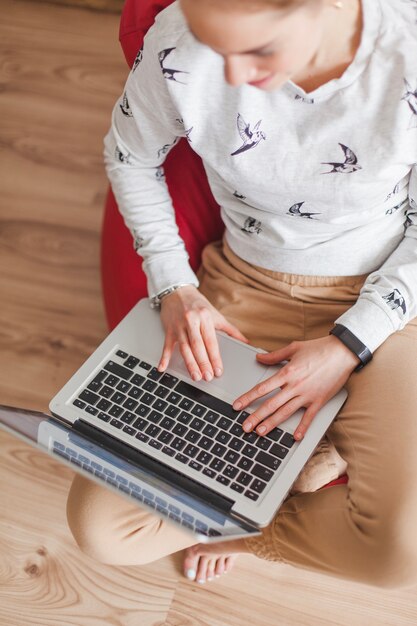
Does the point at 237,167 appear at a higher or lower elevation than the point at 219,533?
higher

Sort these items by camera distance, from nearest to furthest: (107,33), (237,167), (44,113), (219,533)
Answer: (219,533) → (237,167) → (44,113) → (107,33)

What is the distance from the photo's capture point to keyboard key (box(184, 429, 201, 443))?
1028mm

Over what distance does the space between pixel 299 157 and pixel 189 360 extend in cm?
34

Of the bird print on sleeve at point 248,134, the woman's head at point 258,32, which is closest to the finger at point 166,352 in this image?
the bird print on sleeve at point 248,134

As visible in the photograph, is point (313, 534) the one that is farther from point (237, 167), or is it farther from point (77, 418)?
point (237, 167)

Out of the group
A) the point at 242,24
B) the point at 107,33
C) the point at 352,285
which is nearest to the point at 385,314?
the point at 352,285

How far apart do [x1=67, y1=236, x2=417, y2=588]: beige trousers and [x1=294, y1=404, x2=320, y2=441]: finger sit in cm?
6

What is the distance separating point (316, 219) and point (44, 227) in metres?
0.93

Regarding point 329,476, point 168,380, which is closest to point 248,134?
point 168,380

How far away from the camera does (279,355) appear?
1.07 meters

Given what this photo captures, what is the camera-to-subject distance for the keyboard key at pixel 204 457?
101 cm

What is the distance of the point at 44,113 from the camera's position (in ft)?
6.54

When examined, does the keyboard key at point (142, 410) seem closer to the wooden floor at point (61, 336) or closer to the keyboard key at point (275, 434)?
the keyboard key at point (275, 434)

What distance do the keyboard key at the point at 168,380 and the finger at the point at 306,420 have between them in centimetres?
20
